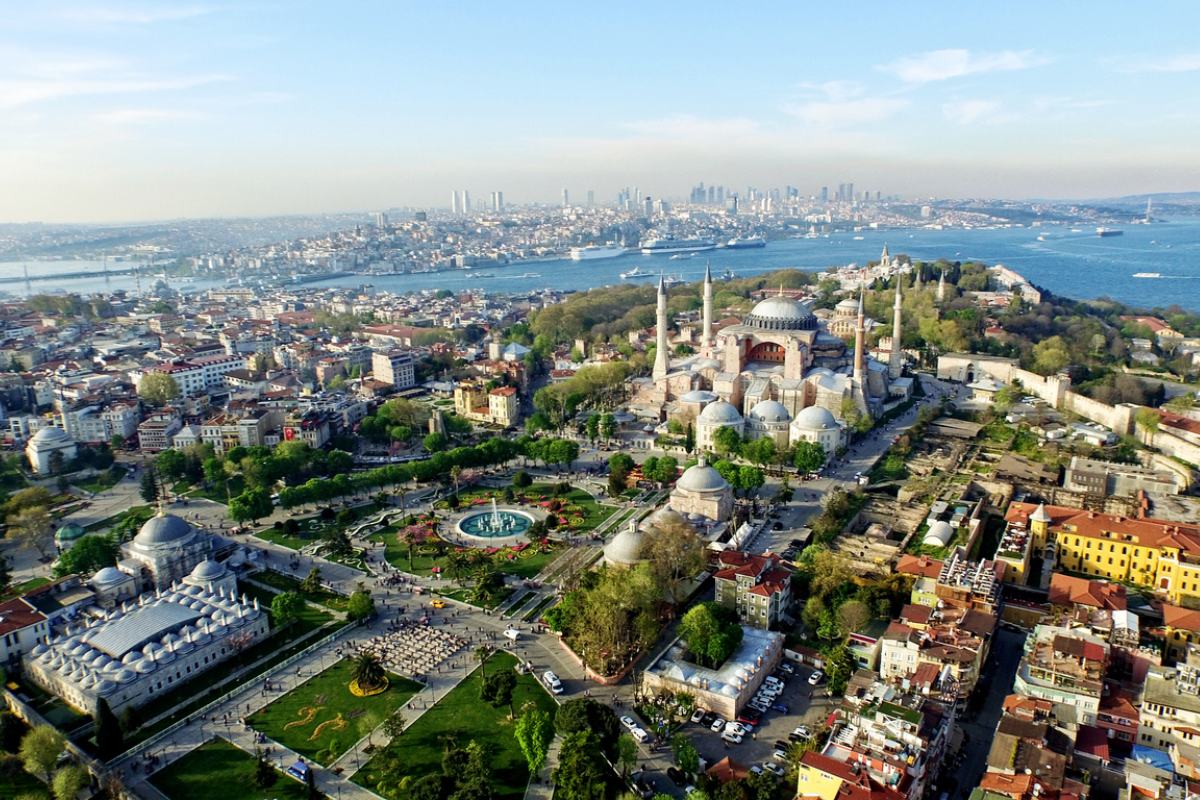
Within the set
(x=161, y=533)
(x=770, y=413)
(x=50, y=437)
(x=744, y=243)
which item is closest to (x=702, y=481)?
(x=770, y=413)

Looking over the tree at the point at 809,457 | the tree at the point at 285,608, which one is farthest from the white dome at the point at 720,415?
the tree at the point at 285,608

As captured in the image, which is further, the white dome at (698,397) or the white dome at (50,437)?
the white dome at (698,397)

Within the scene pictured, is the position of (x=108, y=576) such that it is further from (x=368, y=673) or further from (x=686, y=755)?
(x=686, y=755)

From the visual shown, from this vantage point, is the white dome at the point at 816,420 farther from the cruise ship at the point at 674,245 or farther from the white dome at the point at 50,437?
the cruise ship at the point at 674,245

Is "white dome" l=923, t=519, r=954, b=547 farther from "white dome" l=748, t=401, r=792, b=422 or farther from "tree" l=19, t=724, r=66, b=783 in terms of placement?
"tree" l=19, t=724, r=66, b=783

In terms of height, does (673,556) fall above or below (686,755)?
above

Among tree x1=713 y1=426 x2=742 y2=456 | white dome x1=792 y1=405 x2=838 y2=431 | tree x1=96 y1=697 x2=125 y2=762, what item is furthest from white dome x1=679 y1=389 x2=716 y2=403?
tree x1=96 y1=697 x2=125 y2=762

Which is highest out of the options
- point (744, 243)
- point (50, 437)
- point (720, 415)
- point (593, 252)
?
point (744, 243)

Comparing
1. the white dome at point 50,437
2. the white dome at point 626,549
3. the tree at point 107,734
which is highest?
the white dome at point 50,437
